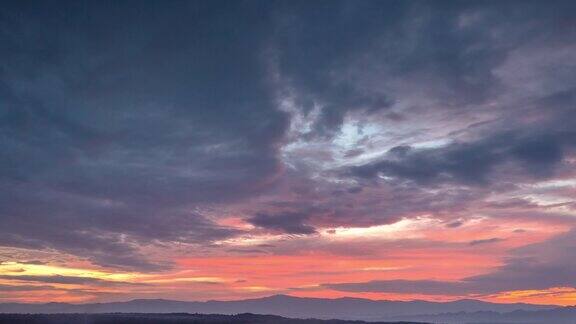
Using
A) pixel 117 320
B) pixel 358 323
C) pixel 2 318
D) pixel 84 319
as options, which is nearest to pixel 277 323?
pixel 358 323

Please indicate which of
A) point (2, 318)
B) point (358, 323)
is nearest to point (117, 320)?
point (2, 318)

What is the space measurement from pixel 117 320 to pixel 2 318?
17123 millimetres

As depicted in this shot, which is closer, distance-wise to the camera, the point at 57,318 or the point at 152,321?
the point at 152,321

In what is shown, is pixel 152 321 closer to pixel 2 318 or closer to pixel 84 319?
pixel 84 319

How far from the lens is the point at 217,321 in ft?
255

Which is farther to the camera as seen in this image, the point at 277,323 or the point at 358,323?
the point at 358,323

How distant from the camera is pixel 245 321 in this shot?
3108 inches

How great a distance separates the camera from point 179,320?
3108 inches

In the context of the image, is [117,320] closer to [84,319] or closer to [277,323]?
[84,319]

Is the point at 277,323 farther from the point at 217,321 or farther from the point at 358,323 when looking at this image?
the point at 358,323

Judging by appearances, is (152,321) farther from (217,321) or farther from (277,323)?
(277,323)

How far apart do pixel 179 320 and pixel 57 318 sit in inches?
805

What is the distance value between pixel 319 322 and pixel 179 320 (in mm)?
→ 21798

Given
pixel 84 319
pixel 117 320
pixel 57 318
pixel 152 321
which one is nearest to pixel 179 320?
pixel 152 321
